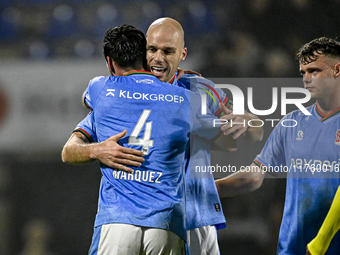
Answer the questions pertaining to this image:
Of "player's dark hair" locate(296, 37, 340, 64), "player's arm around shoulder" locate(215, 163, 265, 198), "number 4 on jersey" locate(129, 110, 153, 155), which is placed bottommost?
"player's arm around shoulder" locate(215, 163, 265, 198)

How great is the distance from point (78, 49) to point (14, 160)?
109 cm

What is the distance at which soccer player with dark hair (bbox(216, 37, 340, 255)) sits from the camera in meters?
2.08

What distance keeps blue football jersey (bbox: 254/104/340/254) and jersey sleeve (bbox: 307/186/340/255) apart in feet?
0.65

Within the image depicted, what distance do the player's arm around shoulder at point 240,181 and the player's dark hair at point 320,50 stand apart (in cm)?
79

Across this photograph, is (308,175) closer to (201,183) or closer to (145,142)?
(201,183)

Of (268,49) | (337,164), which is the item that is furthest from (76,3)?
(337,164)

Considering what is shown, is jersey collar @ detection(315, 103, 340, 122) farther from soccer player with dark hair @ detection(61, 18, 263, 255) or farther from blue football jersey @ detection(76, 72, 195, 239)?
blue football jersey @ detection(76, 72, 195, 239)

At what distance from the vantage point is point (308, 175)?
2.09 m

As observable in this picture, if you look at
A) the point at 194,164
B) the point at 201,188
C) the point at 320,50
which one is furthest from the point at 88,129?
the point at 320,50

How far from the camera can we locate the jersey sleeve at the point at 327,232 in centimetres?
179

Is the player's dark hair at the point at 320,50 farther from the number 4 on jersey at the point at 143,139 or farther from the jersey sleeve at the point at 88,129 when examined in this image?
the jersey sleeve at the point at 88,129

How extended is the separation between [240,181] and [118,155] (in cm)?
117

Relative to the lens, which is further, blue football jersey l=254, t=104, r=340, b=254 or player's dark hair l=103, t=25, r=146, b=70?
blue football jersey l=254, t=104, r=340, b=254

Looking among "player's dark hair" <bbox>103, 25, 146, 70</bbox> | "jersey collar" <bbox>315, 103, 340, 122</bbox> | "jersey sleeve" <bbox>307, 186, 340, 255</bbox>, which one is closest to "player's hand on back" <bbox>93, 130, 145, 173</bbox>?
"player's dark hair" <bbox>103, 25, 146, 70</bbox>
